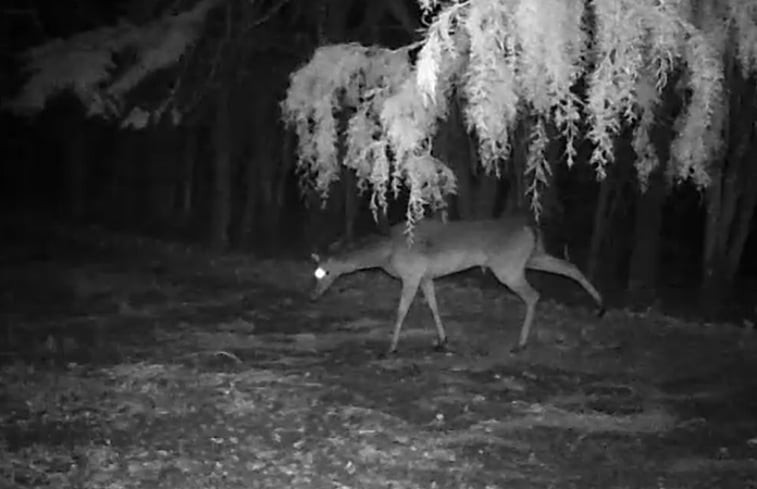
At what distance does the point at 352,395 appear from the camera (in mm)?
8883

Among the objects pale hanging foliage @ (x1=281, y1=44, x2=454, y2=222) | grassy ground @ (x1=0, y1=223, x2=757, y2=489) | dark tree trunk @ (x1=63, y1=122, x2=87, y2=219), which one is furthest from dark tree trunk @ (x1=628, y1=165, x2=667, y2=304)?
dark tree trunk @ (x1=63, y1=122, x2=87, y2=219)

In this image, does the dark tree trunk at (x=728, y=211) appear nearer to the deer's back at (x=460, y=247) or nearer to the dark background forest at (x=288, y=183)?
the dark background forest at (x=288, y=183)

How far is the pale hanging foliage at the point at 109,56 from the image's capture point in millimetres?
14266

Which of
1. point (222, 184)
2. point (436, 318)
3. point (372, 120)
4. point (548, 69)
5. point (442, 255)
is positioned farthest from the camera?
point (222, 184)

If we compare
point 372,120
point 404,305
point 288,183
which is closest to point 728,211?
point 404,305

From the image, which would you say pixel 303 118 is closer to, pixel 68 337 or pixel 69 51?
pixel 68 337

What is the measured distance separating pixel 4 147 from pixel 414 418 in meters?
30.0

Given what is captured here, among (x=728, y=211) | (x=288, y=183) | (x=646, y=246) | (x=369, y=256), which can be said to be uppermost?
(x=288, y=183)

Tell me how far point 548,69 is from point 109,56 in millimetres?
9477

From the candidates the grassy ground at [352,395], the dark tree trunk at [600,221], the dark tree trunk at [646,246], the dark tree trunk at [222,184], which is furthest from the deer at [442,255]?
the dark tree trunk at [222,184]

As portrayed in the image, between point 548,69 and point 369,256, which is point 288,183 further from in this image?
point 548,69

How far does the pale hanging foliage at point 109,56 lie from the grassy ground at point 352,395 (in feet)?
8.87

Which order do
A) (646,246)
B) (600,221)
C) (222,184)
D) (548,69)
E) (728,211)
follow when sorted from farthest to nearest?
(222,184), (646,246), (600,221), (728,211), (548,69)

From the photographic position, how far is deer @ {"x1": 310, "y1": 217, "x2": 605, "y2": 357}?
35.9 ft
